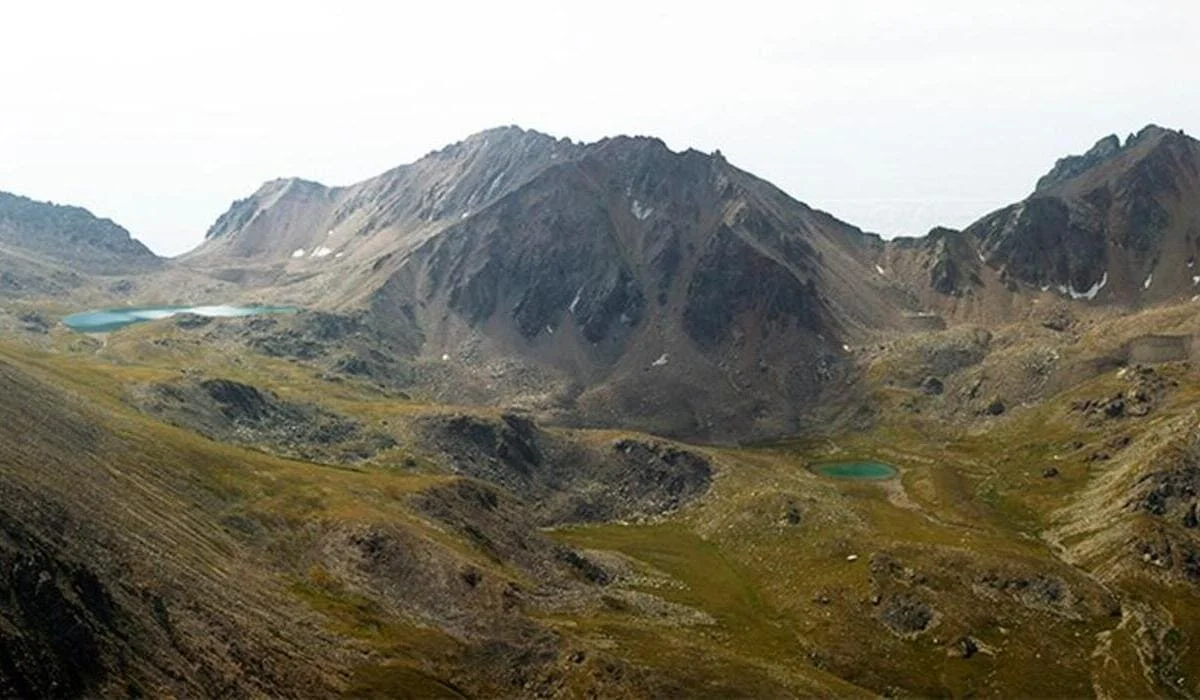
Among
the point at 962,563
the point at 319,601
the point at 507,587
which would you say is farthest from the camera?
the point at 962,563

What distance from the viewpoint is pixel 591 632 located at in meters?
138

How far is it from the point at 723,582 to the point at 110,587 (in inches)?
5013

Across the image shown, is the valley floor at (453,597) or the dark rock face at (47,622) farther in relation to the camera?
the valley floor at (453,597)

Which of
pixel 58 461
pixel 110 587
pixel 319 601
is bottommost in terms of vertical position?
pixel 319 601

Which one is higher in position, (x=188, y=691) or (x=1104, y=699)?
(x=188, y=691)

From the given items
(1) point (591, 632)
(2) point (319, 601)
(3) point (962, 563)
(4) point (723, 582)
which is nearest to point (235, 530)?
(2) point (319, 601)

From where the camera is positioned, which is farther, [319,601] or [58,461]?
[319,601]

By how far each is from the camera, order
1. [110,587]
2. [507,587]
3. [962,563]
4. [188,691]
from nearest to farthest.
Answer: [188,691] < [110,587] < [507,587] < [962,563]

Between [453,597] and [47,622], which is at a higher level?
[47,622]

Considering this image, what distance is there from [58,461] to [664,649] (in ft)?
277

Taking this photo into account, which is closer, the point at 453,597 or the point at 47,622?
the point at 47,622

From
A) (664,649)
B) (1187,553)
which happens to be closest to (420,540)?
(664,649)

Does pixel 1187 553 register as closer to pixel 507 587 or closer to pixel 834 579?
pixel 834 579

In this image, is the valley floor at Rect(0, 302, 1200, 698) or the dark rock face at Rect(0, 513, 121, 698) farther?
the valley floor at Rect(0, 302, 1200, 698)
